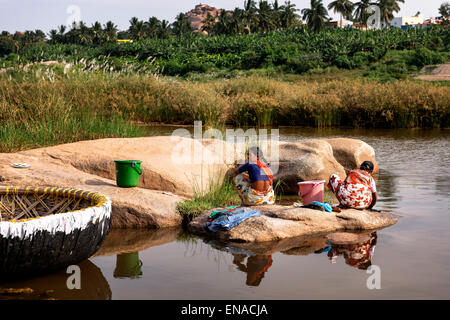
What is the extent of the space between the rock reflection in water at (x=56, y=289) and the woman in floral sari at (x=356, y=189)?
331 centimetres

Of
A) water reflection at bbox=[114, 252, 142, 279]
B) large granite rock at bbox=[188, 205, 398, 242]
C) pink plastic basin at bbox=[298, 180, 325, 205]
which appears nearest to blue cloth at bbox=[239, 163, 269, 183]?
large granite rock at bbox=[188, 205, 398, 242]

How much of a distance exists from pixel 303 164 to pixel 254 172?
2.49m

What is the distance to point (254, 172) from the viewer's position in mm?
7062

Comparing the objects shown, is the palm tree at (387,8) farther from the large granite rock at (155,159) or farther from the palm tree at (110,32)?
the large granite rock at (155,159)

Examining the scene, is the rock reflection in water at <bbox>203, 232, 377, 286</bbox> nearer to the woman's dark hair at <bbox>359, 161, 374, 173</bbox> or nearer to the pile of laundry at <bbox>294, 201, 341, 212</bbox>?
the pile of laundry at <bbox>294, 201, 341, 212</bbox>

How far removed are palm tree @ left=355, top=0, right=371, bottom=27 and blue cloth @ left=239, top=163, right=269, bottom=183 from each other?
256ft

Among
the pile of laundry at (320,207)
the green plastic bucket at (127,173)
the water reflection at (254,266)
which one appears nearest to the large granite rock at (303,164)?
the pile of laundry at (320,207)

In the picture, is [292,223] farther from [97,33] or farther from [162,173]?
[97,33]

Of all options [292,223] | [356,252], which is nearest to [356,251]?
[356,252]

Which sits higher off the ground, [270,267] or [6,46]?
[6,46]

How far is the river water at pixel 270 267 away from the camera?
446 centimetres

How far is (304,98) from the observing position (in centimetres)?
1981

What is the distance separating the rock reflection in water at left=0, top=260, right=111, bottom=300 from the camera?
438 cm
